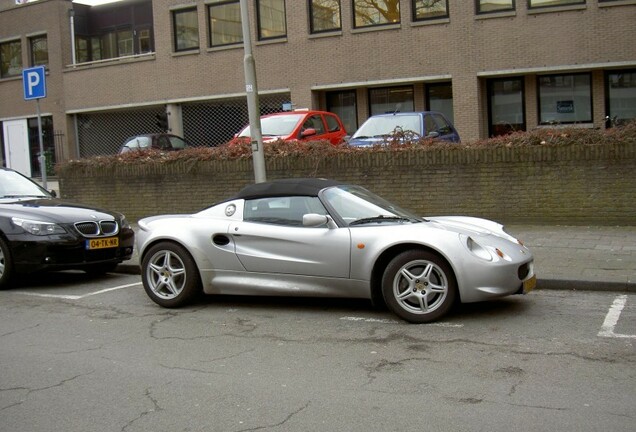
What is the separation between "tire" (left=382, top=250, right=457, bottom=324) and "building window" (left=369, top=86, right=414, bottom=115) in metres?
18.5

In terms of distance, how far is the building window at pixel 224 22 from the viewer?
89.0ft

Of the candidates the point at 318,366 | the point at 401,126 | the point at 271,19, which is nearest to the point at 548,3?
the point at 271,19

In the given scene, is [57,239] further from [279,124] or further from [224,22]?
[224,22]

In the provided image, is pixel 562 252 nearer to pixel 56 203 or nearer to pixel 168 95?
pixel 56 203

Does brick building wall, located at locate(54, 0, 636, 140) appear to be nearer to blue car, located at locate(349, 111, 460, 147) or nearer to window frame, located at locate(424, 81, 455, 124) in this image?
window frame, located at locate(424, 81, 455, 124)

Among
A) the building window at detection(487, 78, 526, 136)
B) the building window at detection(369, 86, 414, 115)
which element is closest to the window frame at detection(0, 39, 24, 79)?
the building window at detection(369, 86, 414, 115)

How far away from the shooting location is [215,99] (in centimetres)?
2775

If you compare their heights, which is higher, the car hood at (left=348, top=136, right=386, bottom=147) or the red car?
the red car

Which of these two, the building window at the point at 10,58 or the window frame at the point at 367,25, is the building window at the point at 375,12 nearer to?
the window frame at the point at 367,25

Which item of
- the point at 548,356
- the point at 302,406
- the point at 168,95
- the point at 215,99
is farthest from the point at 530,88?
the point at 302,406

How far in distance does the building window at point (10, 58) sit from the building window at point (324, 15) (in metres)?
15.4

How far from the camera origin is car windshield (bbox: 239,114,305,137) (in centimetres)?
1691

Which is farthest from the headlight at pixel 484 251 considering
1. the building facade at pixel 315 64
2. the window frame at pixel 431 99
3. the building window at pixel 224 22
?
the building window at pixel 224 22

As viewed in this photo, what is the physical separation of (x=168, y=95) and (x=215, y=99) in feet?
6.83
